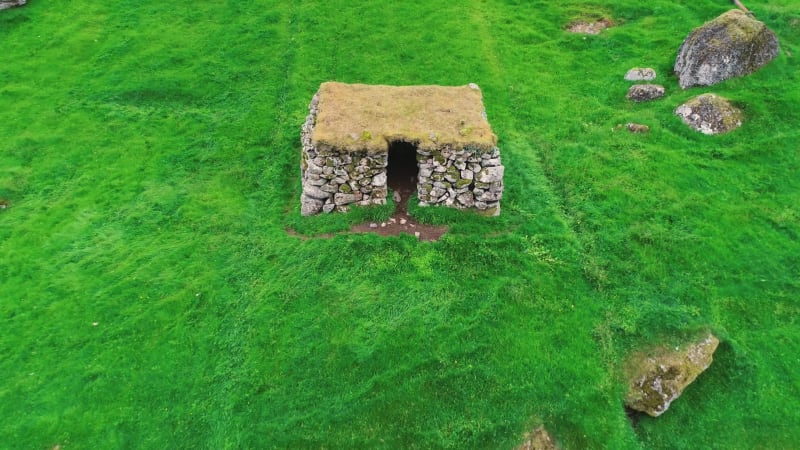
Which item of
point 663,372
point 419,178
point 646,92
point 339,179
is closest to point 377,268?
point 339,179

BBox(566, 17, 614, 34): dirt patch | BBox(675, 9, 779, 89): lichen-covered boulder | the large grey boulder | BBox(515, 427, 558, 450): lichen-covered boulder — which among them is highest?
the large grey boulder

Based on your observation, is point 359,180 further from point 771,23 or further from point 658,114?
point 771,23

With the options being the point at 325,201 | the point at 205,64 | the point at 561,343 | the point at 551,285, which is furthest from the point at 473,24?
the point at 561,343

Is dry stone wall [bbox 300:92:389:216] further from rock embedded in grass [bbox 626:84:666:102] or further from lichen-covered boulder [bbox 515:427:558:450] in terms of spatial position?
rock embedded in grass [bbox 626:84:666:102]

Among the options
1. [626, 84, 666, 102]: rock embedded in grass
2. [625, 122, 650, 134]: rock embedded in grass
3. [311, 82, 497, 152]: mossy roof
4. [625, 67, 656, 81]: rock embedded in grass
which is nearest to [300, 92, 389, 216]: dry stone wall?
[311, 82, 497, 152]: mossy roof

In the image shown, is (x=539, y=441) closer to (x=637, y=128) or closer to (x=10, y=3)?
(x=637, y=128)

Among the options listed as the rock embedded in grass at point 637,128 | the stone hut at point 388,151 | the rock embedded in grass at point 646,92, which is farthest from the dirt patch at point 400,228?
the rock embedded in grass at point 646,92
